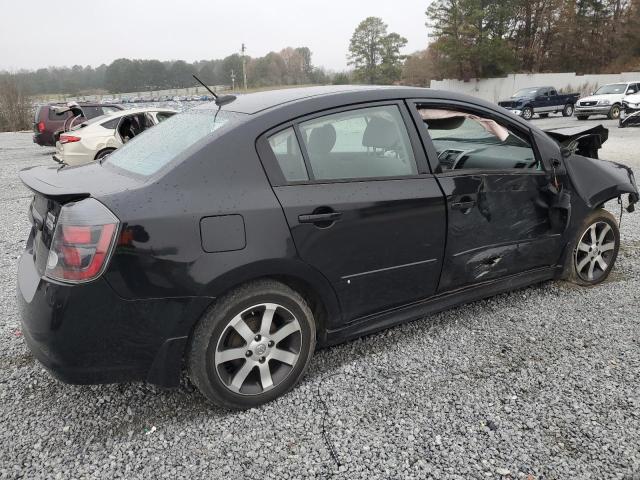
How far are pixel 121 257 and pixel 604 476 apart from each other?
7.26 feet

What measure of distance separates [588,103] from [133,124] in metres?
21.8

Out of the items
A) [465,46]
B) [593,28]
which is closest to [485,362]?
[465,46]

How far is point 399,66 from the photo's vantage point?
7406 cm

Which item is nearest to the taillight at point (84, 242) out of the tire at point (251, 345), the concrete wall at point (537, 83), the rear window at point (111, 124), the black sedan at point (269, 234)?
the black sedan at point (269, 234)

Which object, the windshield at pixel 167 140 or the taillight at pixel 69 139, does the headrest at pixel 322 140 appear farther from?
the taillight at pixel 69 139

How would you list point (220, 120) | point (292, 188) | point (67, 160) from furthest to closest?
point (67, 160)
point (220, 120)
point (292, 188)

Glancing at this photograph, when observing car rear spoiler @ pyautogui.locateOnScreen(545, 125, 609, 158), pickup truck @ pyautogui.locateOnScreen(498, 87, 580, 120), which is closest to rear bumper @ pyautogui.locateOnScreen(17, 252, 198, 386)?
car rear spoiler @ pyautogui.locateOnScreen(545, 125, 609, 158)

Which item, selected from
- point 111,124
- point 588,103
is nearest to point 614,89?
point 588,103

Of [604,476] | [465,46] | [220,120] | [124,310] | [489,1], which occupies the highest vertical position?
[489,1]

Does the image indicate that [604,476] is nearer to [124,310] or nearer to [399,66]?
[124,310]

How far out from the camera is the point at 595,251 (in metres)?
3.81

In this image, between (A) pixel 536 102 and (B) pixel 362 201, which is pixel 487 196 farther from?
(A) pixel 536 102

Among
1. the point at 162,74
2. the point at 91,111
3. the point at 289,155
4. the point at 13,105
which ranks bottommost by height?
the point at 289,155

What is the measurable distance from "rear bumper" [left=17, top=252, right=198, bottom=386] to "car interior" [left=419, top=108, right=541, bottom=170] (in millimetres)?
2017
